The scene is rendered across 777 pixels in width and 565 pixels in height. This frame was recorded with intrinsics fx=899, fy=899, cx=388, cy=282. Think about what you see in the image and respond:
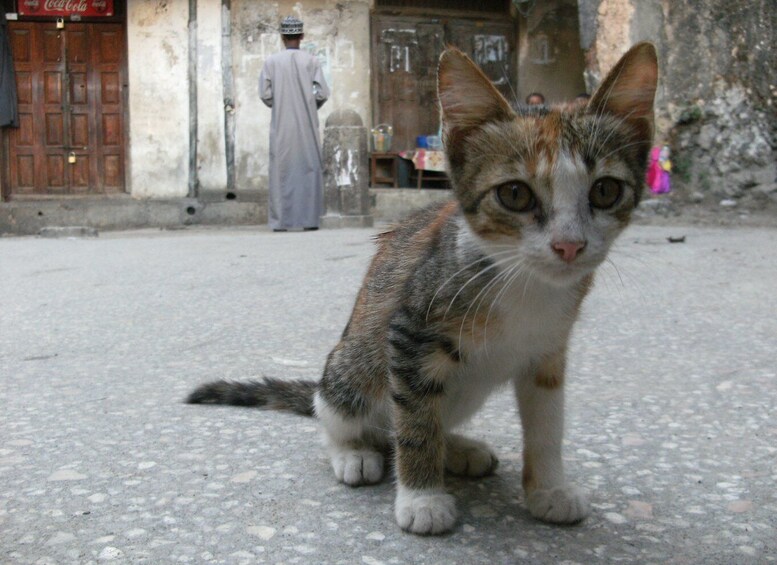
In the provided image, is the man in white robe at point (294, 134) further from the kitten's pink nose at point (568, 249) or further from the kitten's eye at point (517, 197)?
the kitten's pink nose at point (568, 249)

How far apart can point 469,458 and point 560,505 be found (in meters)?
0.39

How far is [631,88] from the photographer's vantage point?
2100 mm

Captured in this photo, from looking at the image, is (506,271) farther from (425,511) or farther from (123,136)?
(123,136)

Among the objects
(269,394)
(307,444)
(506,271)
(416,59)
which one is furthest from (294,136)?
(506,271)

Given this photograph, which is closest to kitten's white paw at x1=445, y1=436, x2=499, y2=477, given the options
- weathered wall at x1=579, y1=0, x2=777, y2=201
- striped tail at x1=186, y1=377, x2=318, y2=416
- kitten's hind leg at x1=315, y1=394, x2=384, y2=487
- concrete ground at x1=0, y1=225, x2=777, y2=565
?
concrete ground at x1=0, y1=225, x2=777, y2=565

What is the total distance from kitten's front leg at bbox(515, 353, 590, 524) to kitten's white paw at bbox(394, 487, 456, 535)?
Result: 0.22 m

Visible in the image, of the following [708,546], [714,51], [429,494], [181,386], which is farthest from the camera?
[714,51]

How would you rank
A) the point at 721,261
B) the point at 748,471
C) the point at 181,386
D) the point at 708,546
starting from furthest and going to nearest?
the point at 721,261 < the point at 181,386 < the point at 748,471 < the point at 708,546

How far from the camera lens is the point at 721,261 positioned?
704 centimetres

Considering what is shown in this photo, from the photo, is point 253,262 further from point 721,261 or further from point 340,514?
point 340,514

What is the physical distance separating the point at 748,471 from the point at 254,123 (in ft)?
44.4

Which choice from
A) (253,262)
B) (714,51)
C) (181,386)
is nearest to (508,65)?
(714,51)

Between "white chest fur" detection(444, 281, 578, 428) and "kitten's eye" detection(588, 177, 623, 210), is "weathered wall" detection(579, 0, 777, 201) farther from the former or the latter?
"kitten's eye" detection(588, 177, 623, 210)

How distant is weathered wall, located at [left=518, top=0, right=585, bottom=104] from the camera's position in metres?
15.6
